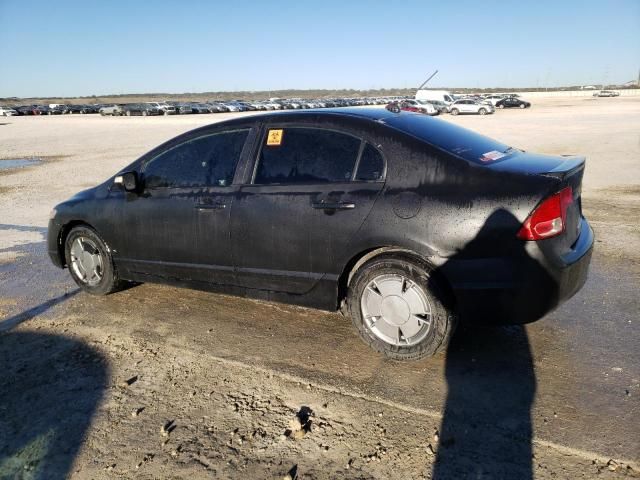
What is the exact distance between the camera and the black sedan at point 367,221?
311cm

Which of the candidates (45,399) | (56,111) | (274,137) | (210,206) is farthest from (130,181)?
(56,111)

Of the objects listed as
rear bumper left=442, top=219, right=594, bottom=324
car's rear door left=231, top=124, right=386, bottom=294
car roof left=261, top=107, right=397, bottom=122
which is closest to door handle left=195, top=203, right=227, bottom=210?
car's rear door left=231, top=124, right=386, bottom=294

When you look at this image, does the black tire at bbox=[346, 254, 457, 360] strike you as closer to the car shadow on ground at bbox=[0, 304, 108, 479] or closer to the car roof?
the car roof

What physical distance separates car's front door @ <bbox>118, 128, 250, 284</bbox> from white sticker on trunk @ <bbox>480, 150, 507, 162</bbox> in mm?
1815

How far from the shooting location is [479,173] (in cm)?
320

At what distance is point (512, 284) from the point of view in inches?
121

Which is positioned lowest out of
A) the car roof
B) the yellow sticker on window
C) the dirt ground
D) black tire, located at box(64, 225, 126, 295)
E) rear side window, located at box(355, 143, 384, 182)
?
the dirt ground

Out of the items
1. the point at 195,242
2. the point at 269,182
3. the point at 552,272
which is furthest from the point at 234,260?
the point at 552,272

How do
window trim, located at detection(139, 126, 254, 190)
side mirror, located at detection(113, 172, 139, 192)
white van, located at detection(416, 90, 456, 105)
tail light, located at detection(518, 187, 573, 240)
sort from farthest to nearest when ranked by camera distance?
white van, located at detection(416, 90, 456, 105)
side mirror, located at detection(113, 172, 139, 192)
window trim, located at detection(139, 126, 254, 190)
tail light, located at detection(518, 187, 573, 240)

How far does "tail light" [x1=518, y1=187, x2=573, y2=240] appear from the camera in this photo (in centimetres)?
301

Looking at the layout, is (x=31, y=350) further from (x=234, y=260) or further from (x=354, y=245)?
(x=354, y=245)

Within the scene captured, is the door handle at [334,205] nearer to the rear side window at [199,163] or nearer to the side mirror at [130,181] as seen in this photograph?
the rear side window at [199,163]

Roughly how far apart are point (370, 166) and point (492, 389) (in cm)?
162

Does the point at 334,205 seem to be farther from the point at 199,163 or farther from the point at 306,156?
the point at 199,163
